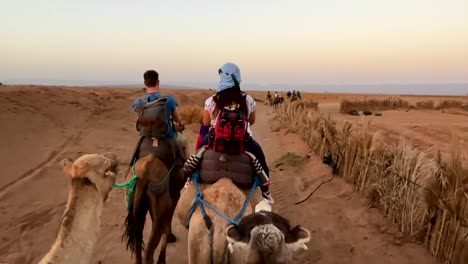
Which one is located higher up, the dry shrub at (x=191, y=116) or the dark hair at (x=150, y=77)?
the dark hair at (x=150, y=77)

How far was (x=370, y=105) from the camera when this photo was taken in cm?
3884

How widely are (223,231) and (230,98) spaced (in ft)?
4.34

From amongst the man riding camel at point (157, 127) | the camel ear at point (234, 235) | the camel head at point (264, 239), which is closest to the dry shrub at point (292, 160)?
the man riding camel at point (157, 127)

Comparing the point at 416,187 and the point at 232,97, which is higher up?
the point at 232,97

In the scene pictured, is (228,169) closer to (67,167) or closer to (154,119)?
(67,167)

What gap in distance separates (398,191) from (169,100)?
3.74m

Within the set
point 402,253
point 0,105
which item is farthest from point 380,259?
point 0,105

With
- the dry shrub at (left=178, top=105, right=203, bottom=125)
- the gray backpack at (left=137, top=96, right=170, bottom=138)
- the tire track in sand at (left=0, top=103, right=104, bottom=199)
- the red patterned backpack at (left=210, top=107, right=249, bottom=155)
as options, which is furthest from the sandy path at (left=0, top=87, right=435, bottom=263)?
the dry shrub at (left=178, top=105, right=203, bottom=125)

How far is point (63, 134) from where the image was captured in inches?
621

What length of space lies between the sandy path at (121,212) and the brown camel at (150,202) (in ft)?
4.04

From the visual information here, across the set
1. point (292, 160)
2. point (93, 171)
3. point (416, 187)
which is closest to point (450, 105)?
point (292, 160)

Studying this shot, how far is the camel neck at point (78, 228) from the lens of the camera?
2928 millimetres

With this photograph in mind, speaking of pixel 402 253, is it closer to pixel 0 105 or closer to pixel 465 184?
pixel 465 184

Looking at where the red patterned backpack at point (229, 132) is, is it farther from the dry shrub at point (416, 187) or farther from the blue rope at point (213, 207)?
the dry shrub at point (416, 187)
